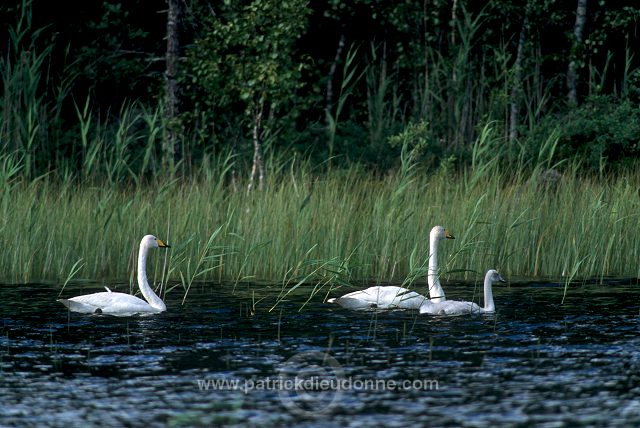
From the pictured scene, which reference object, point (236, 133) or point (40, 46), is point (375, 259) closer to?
point (236, 133)

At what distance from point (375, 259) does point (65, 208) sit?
12.5ft

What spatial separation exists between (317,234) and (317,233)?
0.01 m

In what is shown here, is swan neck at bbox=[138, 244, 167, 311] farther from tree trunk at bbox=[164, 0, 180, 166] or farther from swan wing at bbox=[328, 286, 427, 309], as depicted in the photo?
tree trunk at bbox=[164, 0, 180, 166]

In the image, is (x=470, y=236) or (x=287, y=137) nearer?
(x=470, y=236)

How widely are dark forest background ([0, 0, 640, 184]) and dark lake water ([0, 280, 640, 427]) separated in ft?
16.9

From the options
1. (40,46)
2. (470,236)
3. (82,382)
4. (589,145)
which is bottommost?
(82,382)

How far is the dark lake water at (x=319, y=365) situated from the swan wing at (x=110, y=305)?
0.12 meters

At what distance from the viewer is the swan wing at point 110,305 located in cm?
1130

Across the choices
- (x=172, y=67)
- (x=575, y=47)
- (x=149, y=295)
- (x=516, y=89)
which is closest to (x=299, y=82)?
(x=172, y=67)

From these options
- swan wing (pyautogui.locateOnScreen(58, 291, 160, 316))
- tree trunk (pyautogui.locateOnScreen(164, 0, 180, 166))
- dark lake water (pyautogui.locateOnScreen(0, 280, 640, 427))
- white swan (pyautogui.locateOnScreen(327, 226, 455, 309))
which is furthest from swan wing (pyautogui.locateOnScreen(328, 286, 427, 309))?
tree trunk (pyautogui.locateOnScreen(164, 0, 180, 166))

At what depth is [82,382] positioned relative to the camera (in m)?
8.27

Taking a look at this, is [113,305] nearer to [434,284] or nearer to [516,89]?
[434,284]

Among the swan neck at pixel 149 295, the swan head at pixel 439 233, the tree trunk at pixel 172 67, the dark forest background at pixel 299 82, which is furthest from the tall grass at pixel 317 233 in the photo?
the tree trunk at pixel 172 67

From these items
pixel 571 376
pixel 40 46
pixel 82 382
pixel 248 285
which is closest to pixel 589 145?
pixel 248 285
